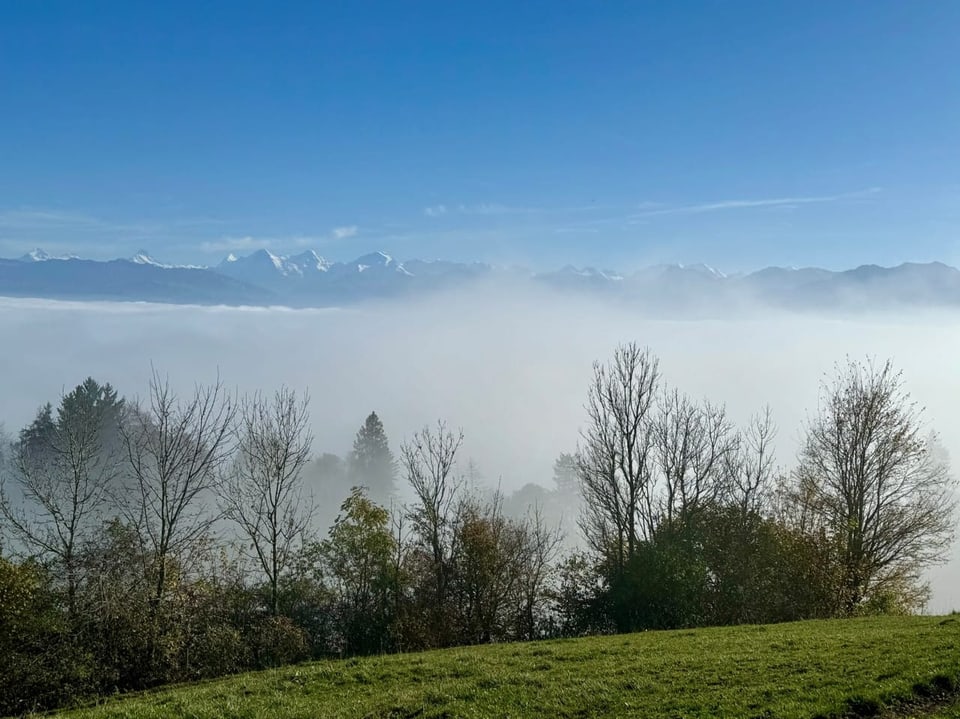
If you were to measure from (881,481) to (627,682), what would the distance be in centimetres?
3275

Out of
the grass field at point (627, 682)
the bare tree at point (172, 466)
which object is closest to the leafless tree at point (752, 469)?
the grass field at point (627, 682)

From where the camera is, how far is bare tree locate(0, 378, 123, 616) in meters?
27.7

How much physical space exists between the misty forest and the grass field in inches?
235

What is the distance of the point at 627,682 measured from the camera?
14328 millimetres

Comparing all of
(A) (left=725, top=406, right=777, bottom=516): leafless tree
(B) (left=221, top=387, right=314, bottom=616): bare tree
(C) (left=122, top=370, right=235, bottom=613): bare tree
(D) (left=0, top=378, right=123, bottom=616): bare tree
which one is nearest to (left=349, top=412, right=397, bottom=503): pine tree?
(D) (left=0, top=378, right=123, bottom=616): bare tree

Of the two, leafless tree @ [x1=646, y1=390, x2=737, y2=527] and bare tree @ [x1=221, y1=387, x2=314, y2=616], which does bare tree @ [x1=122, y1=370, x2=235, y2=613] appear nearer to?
bare tree @ [x1=221, y1=387, x2=314, y2=616]

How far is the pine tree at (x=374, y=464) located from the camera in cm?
12175

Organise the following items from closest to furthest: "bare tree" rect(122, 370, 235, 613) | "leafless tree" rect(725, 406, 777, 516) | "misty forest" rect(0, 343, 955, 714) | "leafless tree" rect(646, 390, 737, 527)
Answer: "misty forest" rect(0, 343, 955, 714) → "bare tree" rect(122, 370, 235, 613) → "leafless tree" rect(725, 406, 777, 516) → "leafless tree" rect(646, 390, 737, 527)

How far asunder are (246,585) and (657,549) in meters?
19.7

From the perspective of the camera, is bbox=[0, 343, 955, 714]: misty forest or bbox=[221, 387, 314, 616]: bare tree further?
bbox=[221, 387, 314, 616]: bare tree

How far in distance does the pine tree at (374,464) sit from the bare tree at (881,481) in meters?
91.3

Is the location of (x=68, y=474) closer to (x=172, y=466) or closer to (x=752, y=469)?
(x=172, y=466)

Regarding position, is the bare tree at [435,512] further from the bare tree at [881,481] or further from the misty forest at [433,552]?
the bare tree at [881,481]

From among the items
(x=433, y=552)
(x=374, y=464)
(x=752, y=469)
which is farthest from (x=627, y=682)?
(x=374, y=464)
